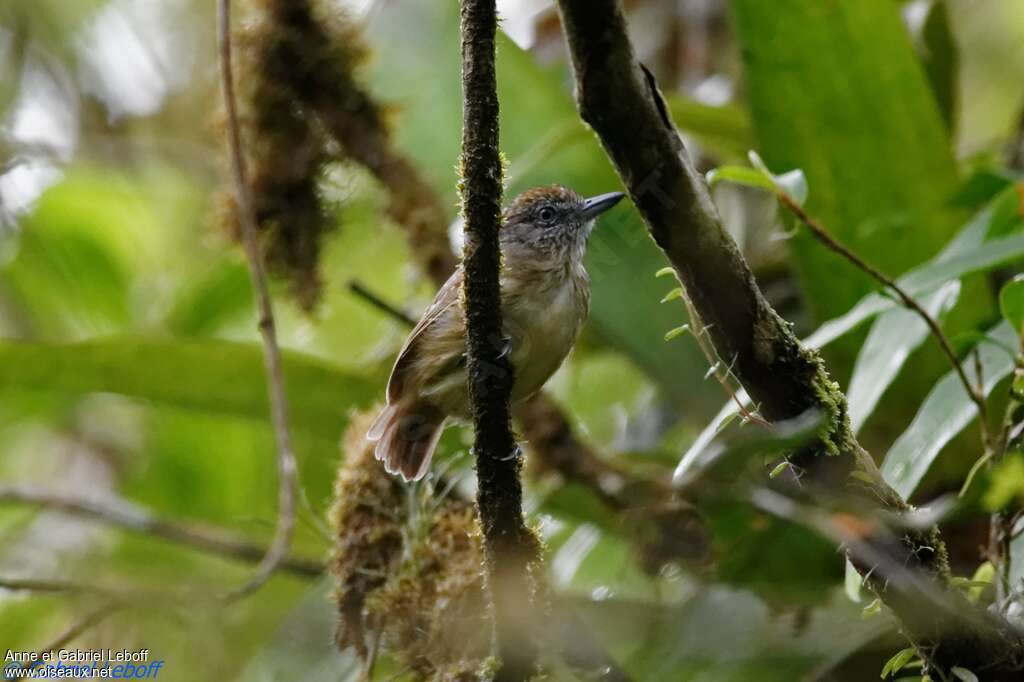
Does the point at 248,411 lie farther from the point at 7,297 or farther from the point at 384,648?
the point at 7,297

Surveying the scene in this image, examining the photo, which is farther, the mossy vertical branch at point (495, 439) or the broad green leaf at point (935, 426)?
the broad green leaf at point (935, 426)

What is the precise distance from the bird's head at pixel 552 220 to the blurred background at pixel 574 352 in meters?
0.10

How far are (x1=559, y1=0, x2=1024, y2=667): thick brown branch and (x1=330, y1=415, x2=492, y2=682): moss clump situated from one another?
79 cm

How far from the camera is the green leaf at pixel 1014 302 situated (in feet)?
7.00

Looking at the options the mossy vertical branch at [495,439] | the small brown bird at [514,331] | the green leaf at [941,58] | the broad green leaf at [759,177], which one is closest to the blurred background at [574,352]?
the green leaf at [941,58]

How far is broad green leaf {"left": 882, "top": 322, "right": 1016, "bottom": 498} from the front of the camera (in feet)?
7.61

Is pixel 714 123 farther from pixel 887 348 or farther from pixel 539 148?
pixel 887 348

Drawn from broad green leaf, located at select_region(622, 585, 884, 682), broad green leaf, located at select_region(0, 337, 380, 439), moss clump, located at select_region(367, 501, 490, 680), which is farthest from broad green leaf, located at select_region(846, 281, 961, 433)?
broad green leaf, located at select_region(0, 337, 380, 439)

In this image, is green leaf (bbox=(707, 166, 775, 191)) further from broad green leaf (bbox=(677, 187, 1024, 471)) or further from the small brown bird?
the small brown bird

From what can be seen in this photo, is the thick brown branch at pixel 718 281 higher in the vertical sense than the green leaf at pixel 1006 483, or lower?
higher

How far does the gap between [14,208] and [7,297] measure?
0.87 m

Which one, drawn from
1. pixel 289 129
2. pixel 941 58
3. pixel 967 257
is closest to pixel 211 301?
pixel 289 129

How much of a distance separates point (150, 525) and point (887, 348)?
1.93m

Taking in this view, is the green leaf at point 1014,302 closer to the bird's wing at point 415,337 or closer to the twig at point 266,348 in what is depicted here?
the bird's wing at point 415,337
